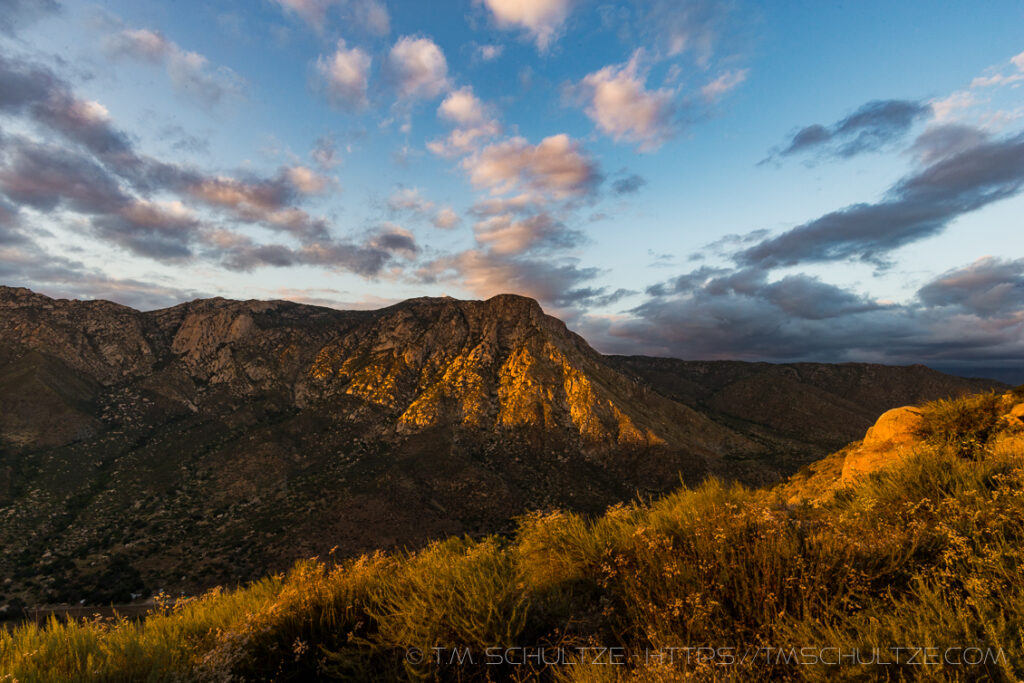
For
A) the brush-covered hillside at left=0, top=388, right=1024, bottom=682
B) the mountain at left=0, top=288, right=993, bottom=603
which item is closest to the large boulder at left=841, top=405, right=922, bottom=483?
the brush-covered hillside at left=0, top=388, right=1024, bottom=682

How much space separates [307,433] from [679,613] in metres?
79.4

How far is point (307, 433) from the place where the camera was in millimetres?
71938

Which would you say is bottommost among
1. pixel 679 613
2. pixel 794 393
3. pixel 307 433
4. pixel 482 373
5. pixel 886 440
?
pixel 307 433

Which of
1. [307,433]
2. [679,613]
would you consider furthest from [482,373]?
[679,613]

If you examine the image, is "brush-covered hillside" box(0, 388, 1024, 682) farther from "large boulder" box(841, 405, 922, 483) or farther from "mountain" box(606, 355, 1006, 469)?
"mountain" box(606, 355, 1006, 469)

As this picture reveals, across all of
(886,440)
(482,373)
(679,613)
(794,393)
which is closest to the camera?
(679,613)

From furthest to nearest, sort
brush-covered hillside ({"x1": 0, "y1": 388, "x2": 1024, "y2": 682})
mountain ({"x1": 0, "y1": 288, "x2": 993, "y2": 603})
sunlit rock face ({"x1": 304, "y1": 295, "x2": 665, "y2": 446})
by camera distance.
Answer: sunlit rock face ({"x1": 304, "y1": 295, "x2": 665, "y2": 446}) → mountain ({"x1": 0, "y1": 288, "x2": 993, "y2": 603}) → brush-covered hillside ({"x1": 0, "y1": 388, "x2": 1024, "y2": 682})

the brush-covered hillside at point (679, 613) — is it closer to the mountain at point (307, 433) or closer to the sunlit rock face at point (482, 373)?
the mountain at point (307, 433)

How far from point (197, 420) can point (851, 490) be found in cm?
9582

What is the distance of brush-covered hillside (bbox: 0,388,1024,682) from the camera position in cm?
300

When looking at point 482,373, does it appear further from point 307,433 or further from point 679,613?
point 679,613

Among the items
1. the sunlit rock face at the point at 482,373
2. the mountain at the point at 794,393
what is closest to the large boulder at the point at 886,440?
the sunlit rock face at the point at 482,373

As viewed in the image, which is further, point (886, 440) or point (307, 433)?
point (307, 433)

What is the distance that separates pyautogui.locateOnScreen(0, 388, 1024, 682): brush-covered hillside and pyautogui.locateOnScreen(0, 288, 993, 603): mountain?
1913 centimetres
